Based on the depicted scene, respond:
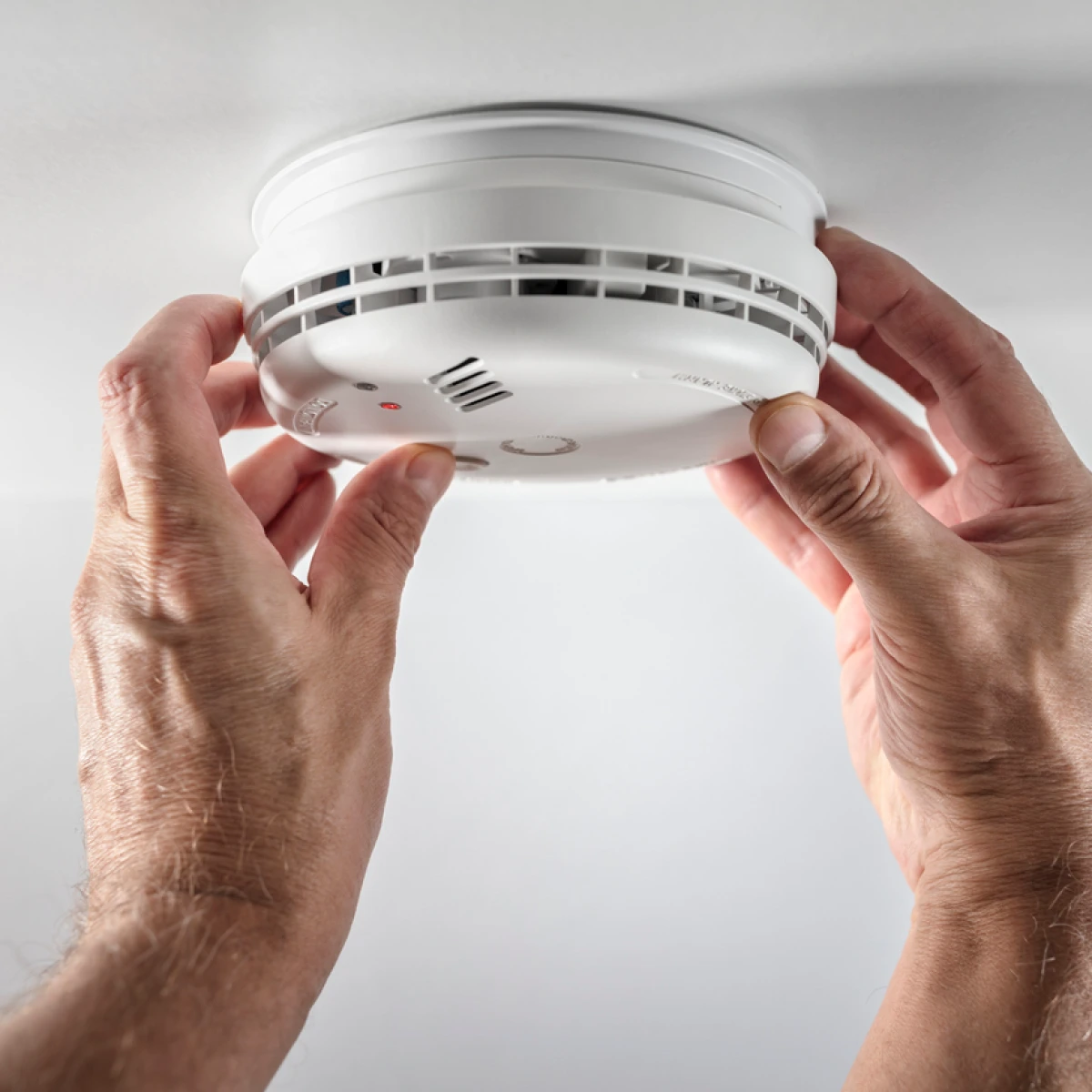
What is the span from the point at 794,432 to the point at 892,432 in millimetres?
429

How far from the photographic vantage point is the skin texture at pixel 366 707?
1.88 ft

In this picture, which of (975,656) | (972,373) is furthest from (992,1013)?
(972,373)

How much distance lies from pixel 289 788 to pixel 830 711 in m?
1.52

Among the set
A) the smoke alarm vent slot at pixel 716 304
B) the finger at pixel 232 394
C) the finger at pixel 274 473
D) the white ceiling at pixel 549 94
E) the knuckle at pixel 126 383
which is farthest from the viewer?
the finger at pixel 274 473

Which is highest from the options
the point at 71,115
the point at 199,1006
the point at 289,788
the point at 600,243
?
the point at 71,115

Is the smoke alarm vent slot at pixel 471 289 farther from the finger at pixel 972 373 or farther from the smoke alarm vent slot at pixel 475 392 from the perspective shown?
the finger at pixel 972 373

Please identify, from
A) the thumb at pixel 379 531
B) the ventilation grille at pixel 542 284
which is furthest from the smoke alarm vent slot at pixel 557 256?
the thumb at pixel 379 531

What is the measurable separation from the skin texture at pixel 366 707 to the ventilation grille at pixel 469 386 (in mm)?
130

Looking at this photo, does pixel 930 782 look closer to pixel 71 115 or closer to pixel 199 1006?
pixel 199 1006

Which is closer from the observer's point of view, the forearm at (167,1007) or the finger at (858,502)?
the forearm at (167,1007)

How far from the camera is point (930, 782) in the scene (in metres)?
0.72

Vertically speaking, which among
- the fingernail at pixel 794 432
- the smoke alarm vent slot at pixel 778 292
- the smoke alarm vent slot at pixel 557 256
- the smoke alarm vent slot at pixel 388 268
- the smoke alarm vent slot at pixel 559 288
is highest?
the smoke alarm vent slot at pixel 388 268

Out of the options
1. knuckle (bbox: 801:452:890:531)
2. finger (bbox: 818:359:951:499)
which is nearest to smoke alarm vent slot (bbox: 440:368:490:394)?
knuckle (bbox: 801:452:890:531)

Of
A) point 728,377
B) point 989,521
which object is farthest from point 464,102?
point 989,521
